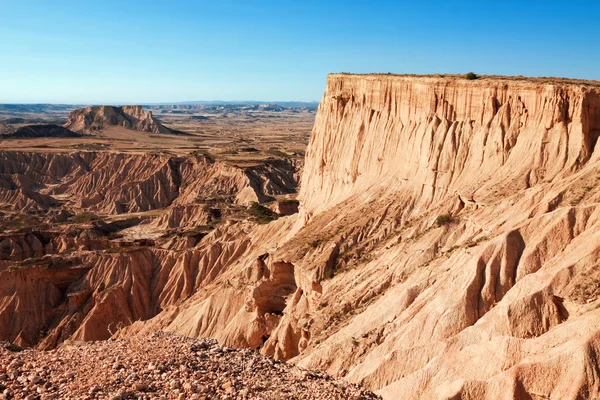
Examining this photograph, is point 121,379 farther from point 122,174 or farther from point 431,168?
point 122,174

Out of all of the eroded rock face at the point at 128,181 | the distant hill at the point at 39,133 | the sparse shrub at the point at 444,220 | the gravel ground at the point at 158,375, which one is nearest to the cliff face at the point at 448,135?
the sparse shrub at the point at 444,220

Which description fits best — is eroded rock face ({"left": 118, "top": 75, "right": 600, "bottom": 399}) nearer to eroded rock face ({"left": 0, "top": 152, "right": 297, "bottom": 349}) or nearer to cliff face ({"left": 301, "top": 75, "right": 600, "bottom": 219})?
cliff face ({"left": 301, "top": 75, "right": 600, "bottom": 219})

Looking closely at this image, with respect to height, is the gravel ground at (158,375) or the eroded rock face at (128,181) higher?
the gravel ground at (158,375)

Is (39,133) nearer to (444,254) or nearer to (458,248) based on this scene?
(444,254)

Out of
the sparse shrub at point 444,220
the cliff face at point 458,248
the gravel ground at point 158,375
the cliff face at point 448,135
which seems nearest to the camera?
the gravel ground at point 158,375

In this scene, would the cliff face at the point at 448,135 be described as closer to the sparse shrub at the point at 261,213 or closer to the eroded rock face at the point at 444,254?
the eroded rock face at the point at 444,254

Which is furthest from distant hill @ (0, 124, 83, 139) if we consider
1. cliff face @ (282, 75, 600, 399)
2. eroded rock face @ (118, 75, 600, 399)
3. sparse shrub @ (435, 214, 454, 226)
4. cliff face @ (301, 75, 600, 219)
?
sparse shrub @ (435, 214, 454, 226)
